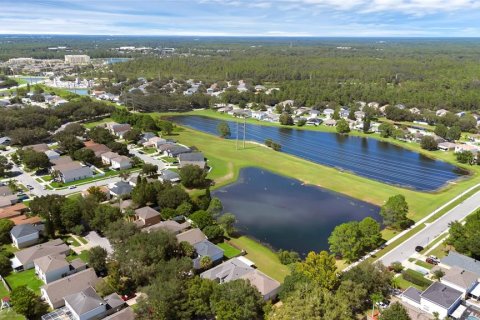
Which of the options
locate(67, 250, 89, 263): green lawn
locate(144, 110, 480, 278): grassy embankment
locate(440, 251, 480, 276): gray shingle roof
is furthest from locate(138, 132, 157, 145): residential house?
locate(440, 251, 480, 276): gray shingle roof

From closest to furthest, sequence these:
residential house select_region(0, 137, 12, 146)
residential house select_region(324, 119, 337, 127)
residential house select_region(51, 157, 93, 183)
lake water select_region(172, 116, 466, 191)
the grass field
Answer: the grass field → residential house select_region(51, 157, 93, 183) → lake water select_region(172, 116, 466, 191) → residential house select_region(0, 137, 12, 146) → residential house select_region(324, 119, 337, 127)

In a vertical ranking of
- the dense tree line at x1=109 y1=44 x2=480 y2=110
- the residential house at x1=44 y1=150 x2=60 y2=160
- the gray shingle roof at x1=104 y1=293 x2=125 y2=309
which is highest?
the dense tree line at x1=109 y1=44 x2=480 y2=110

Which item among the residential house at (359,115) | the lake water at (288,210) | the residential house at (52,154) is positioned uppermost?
the residential house at (359,115)

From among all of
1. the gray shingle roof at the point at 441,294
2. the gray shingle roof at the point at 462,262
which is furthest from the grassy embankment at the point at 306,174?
the gray shingle roof at the point at 441,294

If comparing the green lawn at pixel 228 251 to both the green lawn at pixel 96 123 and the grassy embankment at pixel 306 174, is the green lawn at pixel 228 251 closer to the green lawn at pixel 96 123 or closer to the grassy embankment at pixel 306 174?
the grassy embankment at pixel 306 174

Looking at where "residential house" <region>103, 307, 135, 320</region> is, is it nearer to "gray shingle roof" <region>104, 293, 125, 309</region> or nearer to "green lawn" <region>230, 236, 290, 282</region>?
"gray shingle roof" <region>104, 293, 125, 309</region>

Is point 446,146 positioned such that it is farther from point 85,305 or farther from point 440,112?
point 85,305

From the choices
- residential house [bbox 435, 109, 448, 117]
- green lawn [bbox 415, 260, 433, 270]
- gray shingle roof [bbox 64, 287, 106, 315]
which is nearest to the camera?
gray shingle roof [bbox 64, 287, 106, 315]
